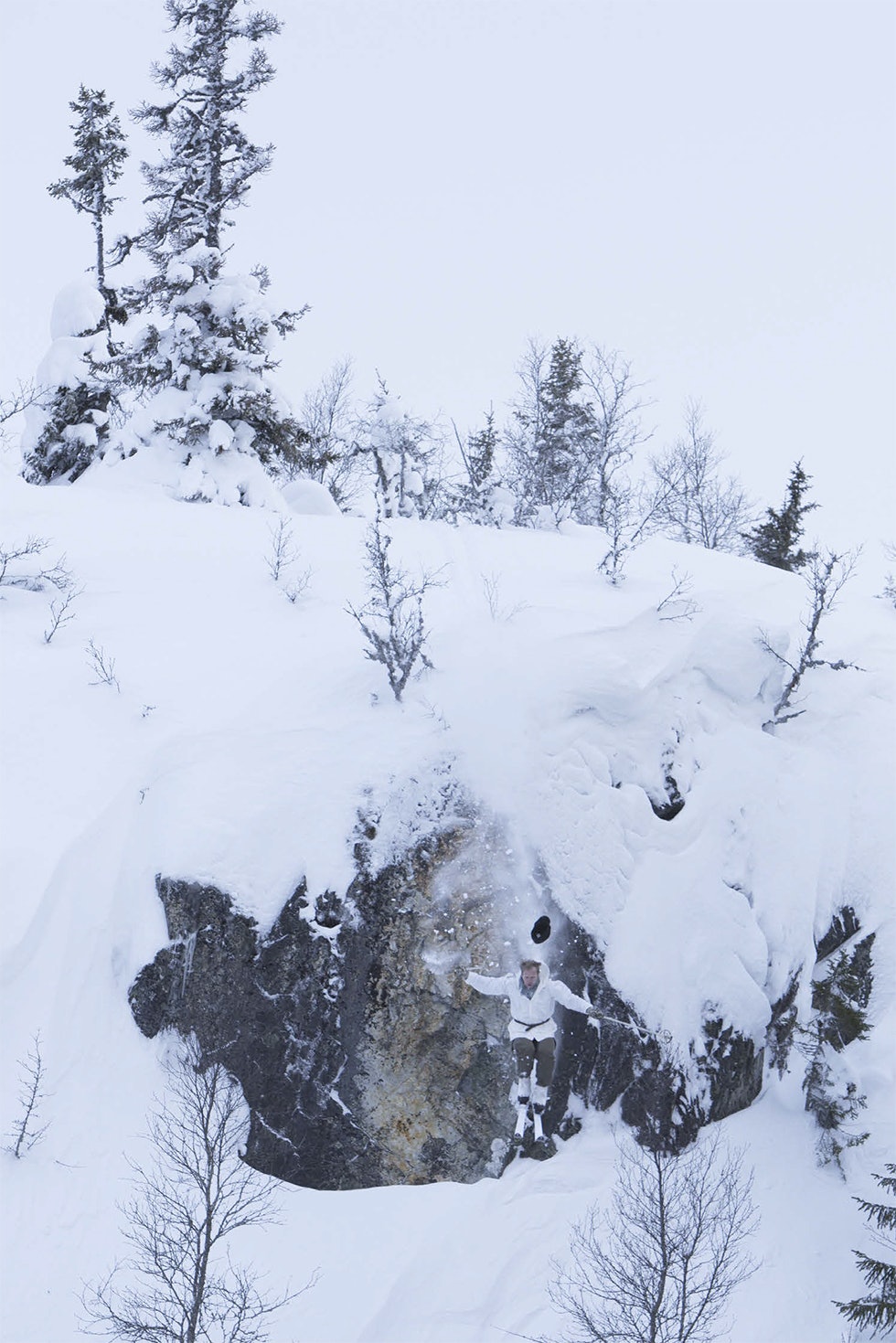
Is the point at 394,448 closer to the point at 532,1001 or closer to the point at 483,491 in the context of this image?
the point at 483,491

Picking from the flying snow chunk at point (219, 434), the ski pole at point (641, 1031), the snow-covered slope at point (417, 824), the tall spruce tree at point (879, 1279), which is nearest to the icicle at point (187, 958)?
the snow-covered slope at point (417, 824)

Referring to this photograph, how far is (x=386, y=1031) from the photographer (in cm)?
988

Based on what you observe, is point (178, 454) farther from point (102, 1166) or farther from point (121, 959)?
point (102, 1166)

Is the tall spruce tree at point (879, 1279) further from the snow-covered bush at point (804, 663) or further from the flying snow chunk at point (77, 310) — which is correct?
the flying snow chunk at point (77, 310)

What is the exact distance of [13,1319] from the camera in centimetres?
821

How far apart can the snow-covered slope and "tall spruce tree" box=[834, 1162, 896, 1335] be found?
330mm

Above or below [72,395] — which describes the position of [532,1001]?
below

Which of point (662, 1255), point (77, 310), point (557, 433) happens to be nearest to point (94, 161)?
point (77, 310)

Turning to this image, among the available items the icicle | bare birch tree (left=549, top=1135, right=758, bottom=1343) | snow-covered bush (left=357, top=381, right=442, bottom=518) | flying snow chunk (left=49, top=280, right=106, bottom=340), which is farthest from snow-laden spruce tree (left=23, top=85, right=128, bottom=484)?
bare birch tree (left=549, top=1135, right=758, bottom=1343)

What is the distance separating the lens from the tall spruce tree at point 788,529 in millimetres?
23453

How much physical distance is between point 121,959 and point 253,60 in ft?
68.3

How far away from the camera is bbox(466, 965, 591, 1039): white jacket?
29.7ft

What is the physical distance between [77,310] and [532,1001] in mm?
19789

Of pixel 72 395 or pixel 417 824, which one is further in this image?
pixel 72 395
